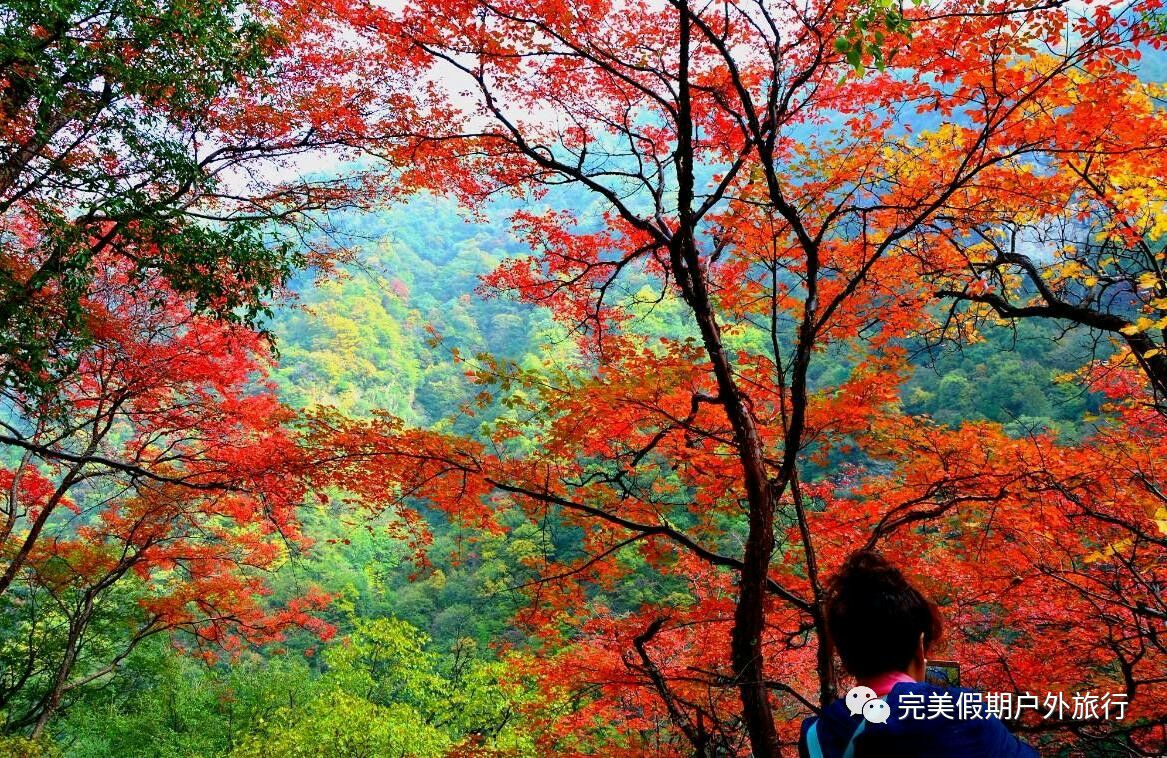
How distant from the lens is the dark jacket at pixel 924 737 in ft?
3.68

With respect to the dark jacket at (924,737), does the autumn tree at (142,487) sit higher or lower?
higher

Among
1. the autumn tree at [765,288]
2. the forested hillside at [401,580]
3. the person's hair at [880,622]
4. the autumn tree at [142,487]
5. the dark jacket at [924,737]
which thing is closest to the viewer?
the dark jacket at [924,737]

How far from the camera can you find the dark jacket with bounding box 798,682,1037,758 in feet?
3.68

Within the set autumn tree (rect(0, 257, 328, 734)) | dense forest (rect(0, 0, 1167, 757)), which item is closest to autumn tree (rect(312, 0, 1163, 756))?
dense forest (rect(0, 0, 1167, 757))

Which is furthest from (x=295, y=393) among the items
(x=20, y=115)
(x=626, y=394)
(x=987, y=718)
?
(x=987, y=718)

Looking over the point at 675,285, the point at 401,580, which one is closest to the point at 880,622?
the point at 675,285

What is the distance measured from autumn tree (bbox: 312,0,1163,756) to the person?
257 cm

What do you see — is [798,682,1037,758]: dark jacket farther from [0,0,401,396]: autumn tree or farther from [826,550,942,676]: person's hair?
[0,0,401,396]: autumn tree

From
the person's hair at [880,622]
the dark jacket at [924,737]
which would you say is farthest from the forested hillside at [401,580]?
the dark jacket at [924,737]

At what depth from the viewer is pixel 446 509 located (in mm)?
4730

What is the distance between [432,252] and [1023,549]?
5726 centimetres

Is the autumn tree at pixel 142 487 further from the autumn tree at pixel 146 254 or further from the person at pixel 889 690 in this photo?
the person at pixel 889 690

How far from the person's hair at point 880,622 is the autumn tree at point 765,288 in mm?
2575

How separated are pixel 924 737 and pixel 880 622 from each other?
8.7 inches
